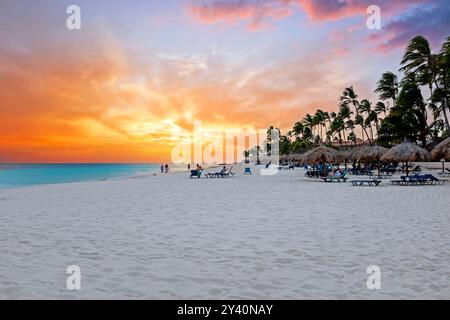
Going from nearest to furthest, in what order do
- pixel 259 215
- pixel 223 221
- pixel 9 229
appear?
pixel 9 229 → pixel 223 221 → pixel 259 215

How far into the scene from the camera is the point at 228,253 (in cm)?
581

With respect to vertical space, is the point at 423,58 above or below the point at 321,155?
above

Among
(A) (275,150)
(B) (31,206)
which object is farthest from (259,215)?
(A) (275,150)

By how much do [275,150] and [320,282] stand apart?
119 metres

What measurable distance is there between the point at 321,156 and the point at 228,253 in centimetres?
2002

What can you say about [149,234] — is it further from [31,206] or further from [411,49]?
[411,49]

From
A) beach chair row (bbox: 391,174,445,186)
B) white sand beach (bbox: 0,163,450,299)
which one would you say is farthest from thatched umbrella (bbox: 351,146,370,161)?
white sand beach (bbox: 0,163,450,299)

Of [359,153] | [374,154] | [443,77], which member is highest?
[443,77]

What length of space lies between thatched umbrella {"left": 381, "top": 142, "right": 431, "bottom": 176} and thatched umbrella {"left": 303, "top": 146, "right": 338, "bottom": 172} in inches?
130

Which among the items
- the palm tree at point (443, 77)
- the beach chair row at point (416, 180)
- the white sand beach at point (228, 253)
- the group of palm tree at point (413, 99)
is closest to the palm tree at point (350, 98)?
the group of palm tree at point (413, 99)

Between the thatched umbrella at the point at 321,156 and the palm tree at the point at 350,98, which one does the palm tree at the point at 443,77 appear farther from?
the palm tree at the point at 350,98

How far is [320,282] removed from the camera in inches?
175

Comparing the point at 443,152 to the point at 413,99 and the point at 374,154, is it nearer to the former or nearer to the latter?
the point at 374,154

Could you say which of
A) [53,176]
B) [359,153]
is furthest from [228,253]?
[53,176]
